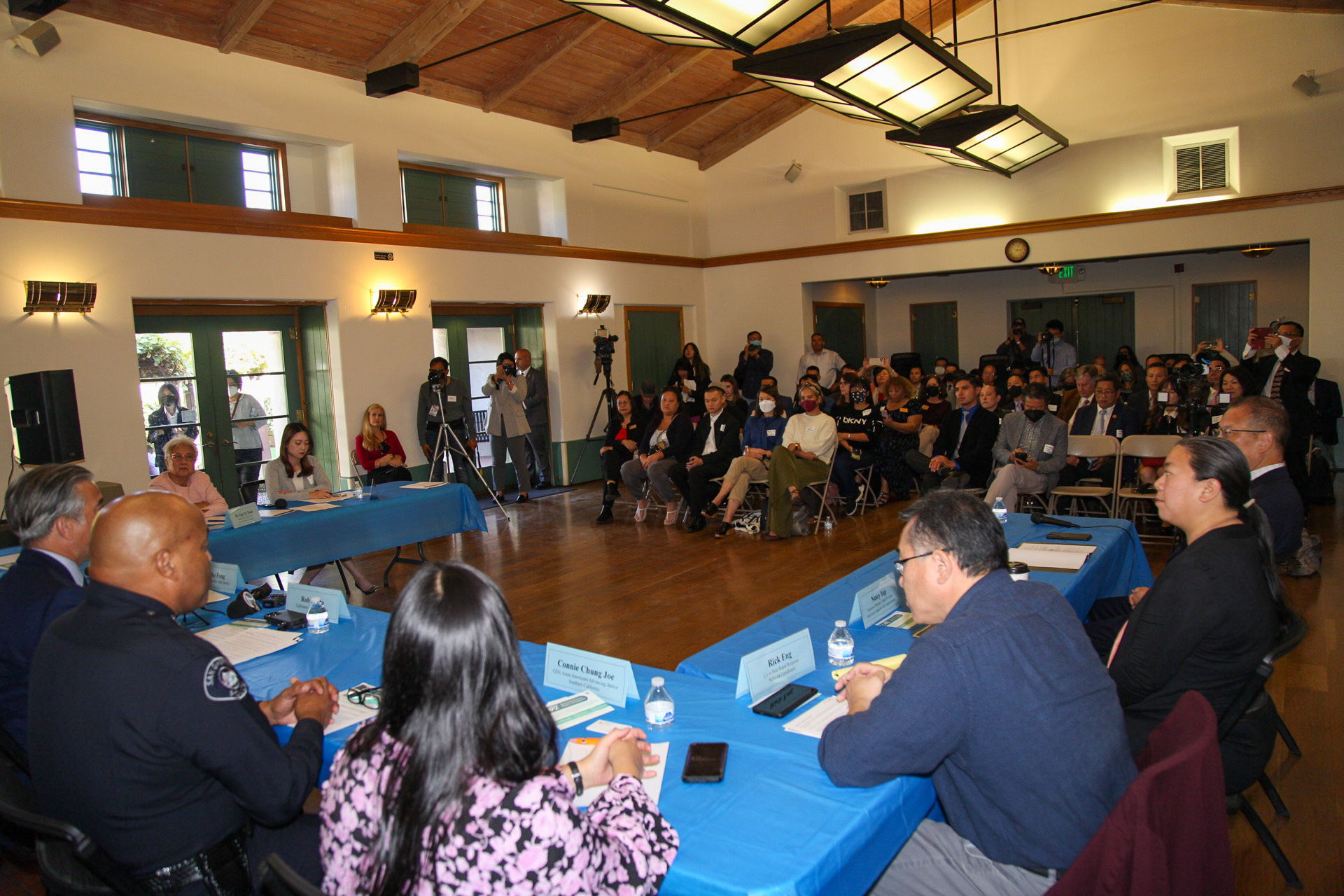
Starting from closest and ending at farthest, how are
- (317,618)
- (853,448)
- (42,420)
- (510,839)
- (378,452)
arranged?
1. (510,839)
2. (317,618)
3. (42,420)
4. (378,452)
5. (853,448)

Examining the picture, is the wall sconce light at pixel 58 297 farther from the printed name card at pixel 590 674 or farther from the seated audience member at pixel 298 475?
the printed name card at pixel 590 674

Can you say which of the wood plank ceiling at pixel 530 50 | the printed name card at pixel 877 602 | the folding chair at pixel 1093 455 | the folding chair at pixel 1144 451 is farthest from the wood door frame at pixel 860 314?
the printed name card at pixel 877 602

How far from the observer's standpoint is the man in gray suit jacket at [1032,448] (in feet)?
19.6

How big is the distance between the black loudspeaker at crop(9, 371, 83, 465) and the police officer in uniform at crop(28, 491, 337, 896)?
4099 millimetres

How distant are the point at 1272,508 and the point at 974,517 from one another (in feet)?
7.16

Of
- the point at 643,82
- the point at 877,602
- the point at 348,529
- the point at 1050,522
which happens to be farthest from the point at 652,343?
the point at 877,602

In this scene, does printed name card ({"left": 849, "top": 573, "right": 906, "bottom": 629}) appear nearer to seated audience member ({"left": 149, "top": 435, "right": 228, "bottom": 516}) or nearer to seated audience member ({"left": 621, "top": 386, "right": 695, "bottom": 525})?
seated audience member ({"left": 149, "top": 435, "right": 228, "bottom": 516})

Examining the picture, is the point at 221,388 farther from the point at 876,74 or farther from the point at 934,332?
the point at 934,332

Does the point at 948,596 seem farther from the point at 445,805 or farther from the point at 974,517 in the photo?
the point at 445,805

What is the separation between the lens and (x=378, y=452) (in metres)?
7.49

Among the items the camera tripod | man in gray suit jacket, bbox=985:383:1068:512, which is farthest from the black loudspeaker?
man in gray suit jacket, bbox=985:383:1068:512

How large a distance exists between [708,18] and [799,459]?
330 cm

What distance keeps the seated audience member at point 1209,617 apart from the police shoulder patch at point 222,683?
1.94 meters

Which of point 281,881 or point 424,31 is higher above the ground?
point 424,31
